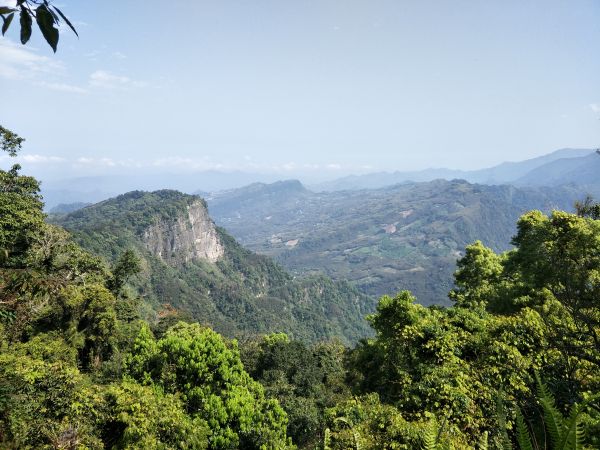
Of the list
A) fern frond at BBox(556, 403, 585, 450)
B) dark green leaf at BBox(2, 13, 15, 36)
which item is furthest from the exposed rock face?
fern frond at BBox(556, 403, 585, 450)

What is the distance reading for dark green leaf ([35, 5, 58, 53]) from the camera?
248 centimetres

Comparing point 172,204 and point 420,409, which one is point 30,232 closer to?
point 420,409

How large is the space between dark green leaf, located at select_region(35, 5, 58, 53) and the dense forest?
383 cm

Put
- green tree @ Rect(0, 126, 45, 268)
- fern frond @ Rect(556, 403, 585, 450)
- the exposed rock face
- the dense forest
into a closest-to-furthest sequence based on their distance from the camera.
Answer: fern frond @ Rect(556, 403, 585, 450), the dense forest, green tree @ Rect(0, 126, 45, 268), the exposed rock face

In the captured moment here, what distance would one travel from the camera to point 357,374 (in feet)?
95.9

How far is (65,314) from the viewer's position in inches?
984

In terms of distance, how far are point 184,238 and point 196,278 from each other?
2492cm

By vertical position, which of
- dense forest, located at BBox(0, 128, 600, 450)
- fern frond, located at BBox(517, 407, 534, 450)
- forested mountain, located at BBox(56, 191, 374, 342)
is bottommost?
forested mountain, located at BBox(56, 191, 374, 342)

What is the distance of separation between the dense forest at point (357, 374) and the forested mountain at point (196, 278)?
297 ft

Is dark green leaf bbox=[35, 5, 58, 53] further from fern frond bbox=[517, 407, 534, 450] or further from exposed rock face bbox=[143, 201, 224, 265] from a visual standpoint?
exposed rock face bbox=[143, 201, 224, 265]

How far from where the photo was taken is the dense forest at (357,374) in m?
10.0

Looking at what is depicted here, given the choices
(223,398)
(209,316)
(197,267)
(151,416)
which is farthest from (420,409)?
(197,267)

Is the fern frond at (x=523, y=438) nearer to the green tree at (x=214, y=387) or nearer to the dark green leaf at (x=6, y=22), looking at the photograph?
the dark green leaf at (x=6, y=22)

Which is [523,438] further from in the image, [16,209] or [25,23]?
[16,209]
